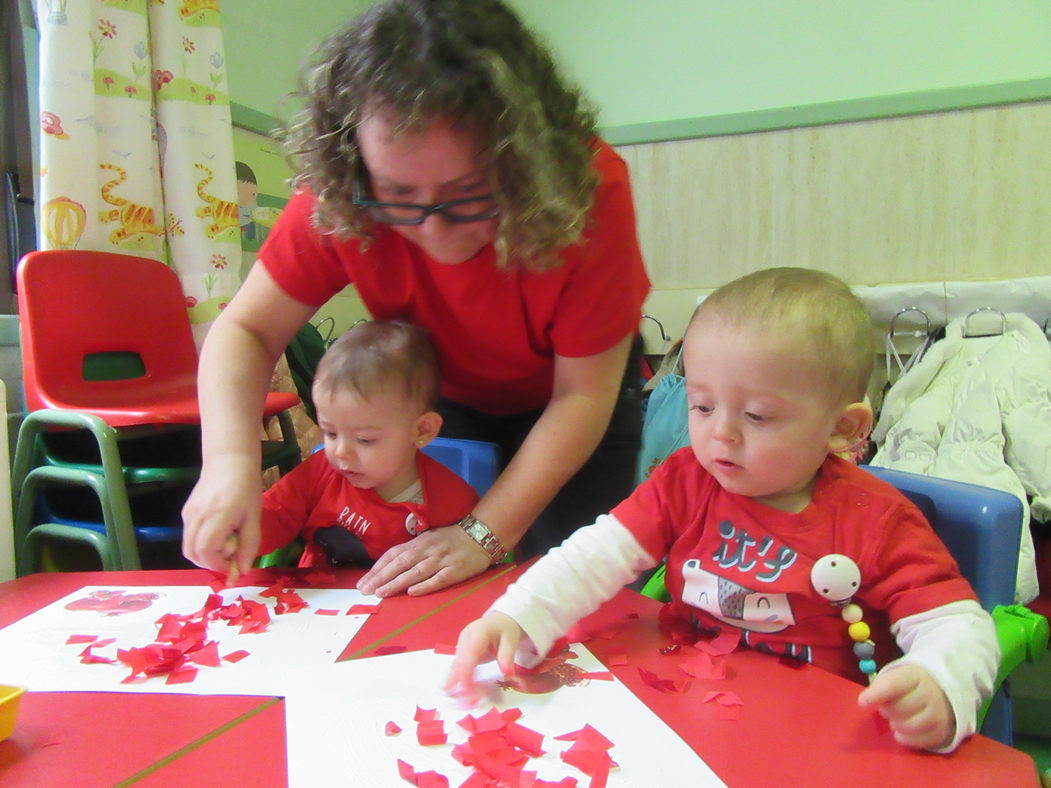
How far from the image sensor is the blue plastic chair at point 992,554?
65cm

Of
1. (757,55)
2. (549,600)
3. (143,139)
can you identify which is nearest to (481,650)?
(549,600)

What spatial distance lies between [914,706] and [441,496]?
1.96 feet

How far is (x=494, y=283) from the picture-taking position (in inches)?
38.0

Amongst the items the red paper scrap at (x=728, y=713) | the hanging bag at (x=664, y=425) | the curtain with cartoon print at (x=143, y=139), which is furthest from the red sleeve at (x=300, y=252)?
the hanging bag at (x=664, y=425)

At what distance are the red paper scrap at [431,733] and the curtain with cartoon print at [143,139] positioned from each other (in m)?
1.58

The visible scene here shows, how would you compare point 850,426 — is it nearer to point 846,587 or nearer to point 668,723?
point 846,587

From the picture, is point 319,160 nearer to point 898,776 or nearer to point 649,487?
point 649,487

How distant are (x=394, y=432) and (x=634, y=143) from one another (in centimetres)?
209

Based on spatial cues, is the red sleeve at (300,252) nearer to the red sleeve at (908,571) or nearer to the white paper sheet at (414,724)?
the white paper sheet at (414,724)

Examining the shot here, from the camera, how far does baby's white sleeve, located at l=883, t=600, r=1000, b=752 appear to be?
0.52m

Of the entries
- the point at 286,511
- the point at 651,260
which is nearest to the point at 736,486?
the point at 286,511

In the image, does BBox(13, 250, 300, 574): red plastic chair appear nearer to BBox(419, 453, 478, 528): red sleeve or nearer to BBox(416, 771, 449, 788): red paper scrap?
BBox(419, 453, 478, 528): red sleeve

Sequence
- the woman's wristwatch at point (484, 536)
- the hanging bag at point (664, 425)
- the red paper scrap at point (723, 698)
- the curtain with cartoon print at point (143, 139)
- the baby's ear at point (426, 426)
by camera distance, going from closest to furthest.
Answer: the red paper scrap at point (723, 698)
the woman's wristwatch at point (484, 536)
the baby's ear at point (426, 426)
the curtain with cartoon print at point (143, 139)
the hanging bag at point (664, 425)

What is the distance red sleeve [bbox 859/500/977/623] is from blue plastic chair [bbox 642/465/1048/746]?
0.29 ft
